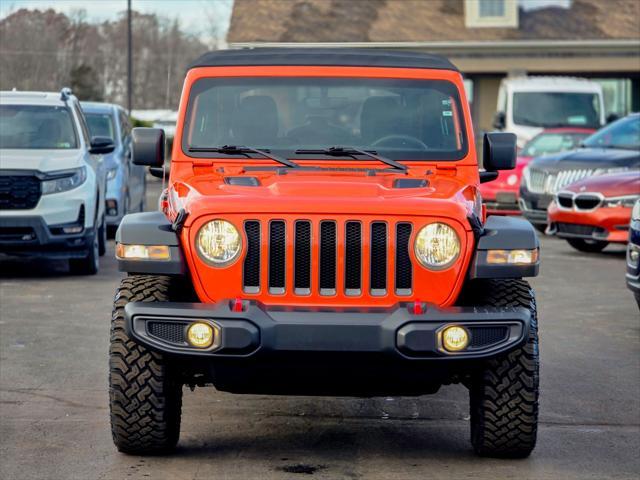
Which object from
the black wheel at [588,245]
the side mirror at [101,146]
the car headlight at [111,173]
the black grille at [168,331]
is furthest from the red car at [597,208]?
the black grille at [168,331]

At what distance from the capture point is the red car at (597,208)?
17.3 meters

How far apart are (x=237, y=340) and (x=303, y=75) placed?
228 cm

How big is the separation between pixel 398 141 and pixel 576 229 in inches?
407

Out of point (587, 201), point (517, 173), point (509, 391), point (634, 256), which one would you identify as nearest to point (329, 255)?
point (509, 391)

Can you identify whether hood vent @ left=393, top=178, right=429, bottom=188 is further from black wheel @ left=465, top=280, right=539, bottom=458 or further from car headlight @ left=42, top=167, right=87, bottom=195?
car headlight @ left=42, top=167, right=87, bottom=195

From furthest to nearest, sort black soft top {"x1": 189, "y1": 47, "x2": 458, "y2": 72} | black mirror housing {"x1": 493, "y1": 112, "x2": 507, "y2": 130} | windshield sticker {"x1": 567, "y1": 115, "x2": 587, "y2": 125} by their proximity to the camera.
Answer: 1. windshield sticker {"x1": 567, "y1": 115, "x2": 587, "y2": 125}
2. black mirror housing {"x1": 493, "y1": 112, "x2": 507, "y2": 130}
3. black soft top {"x1": 189, "y1": 47, "x2": 458, "y2": 72}

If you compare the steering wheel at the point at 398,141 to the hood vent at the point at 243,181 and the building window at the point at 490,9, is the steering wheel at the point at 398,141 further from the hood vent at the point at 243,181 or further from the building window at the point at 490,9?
the building window at the point at 490,9

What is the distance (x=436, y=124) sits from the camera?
805cm

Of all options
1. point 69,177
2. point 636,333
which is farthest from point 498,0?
point 636,333

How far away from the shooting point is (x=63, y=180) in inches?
588

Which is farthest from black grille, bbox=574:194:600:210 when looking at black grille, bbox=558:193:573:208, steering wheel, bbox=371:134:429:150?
steering wheel, bbox=371:134:429:150

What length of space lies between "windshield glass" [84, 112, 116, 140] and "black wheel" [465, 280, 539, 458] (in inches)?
584

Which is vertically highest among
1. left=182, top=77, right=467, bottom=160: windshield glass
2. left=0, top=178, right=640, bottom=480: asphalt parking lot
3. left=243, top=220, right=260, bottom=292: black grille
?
left=182, top=77, right=467, bottom=160: windshield glass

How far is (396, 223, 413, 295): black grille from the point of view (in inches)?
258
